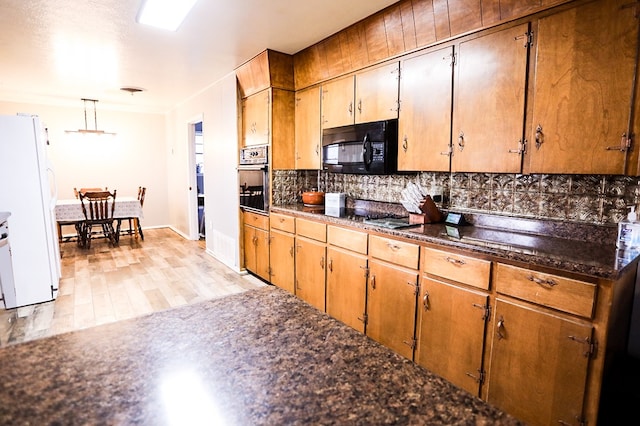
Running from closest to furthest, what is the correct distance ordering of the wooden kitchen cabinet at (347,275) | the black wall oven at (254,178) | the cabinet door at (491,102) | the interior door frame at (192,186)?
1. the cabinet door at (491,102)
2. the wooden kitchen cabinet at (347,275)
3. the black wall oven at (254,178)
4. the interior door frame at (192,186)

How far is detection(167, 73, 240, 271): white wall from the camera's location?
14.7 feet

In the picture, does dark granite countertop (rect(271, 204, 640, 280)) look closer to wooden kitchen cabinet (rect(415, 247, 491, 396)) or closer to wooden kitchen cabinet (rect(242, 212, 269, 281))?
wooden kitchen cabinet (rect(415, 247, 491, 396))

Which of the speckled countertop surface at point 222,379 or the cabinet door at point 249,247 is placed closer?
the speckled countertop surface at point 222,379

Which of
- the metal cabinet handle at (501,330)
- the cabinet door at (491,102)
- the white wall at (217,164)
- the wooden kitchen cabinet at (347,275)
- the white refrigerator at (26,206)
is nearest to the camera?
the metal cabinet handle at (501,330)

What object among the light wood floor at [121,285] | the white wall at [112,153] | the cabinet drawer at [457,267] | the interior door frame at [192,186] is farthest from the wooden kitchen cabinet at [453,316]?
the white wall at [112,153]

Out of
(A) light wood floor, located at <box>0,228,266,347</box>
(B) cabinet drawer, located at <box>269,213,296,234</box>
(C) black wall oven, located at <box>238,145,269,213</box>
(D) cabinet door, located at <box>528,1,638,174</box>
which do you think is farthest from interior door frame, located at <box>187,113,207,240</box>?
(D) cabinet door, located at <box>528,1,638,174</box>

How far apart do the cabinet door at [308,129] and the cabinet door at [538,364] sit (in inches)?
91.9

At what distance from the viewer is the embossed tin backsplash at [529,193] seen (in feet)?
6.29

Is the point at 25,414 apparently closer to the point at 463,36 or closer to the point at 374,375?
the point at 374,375

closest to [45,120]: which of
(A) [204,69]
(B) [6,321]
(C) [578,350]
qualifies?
(A) [204,69]

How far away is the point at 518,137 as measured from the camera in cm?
203

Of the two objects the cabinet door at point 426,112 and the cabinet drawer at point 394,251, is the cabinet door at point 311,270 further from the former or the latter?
the cabinet door at point 426,112

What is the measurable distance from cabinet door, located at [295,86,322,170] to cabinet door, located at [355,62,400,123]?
2.01 feet

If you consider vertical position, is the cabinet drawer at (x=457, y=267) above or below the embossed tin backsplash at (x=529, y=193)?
below
